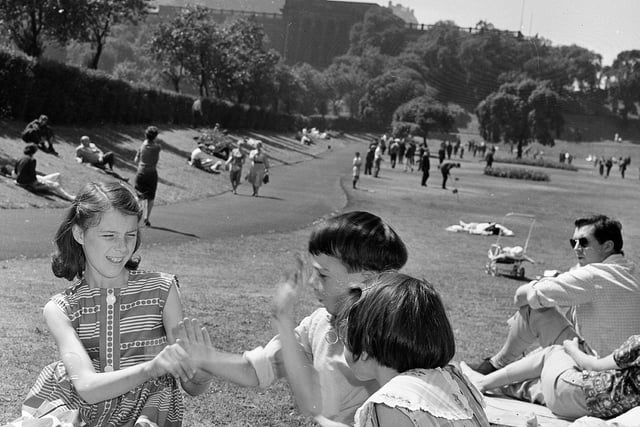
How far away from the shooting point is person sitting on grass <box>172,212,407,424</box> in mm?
3414

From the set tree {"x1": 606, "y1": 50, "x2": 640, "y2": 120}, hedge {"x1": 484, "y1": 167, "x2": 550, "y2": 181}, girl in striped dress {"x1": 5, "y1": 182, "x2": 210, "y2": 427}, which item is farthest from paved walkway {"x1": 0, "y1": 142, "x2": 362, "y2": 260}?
tree {"x1": 606, "y1": 50, "x2": 640, "y2": 120}

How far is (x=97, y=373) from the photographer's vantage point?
3.26 metres

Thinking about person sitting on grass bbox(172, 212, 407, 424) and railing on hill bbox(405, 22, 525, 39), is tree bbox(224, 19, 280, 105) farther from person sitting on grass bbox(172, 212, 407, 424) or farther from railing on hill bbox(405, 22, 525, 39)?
railing on hill bbox(405, 22, 525, 39)

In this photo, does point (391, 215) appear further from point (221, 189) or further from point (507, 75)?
point (507, 75)

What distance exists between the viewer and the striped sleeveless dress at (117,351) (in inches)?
134

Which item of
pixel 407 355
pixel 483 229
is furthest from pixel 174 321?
pixel 483 229

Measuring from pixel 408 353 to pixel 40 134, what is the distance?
23249 mm

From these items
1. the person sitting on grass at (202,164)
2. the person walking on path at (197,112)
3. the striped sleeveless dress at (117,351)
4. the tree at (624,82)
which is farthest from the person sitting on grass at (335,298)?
the tree at (624,82)

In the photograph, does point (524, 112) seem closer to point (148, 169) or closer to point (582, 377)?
point (148, 169)

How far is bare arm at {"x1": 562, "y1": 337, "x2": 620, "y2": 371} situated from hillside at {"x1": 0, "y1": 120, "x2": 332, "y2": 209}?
13.5 metres

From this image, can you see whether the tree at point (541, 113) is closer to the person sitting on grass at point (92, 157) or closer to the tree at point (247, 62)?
the tree at point (247, 62)

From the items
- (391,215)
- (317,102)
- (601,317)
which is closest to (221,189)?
(391,215)

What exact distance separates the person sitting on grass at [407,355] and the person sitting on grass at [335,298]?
24.1 inches

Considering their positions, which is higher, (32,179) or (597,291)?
(597,291)
